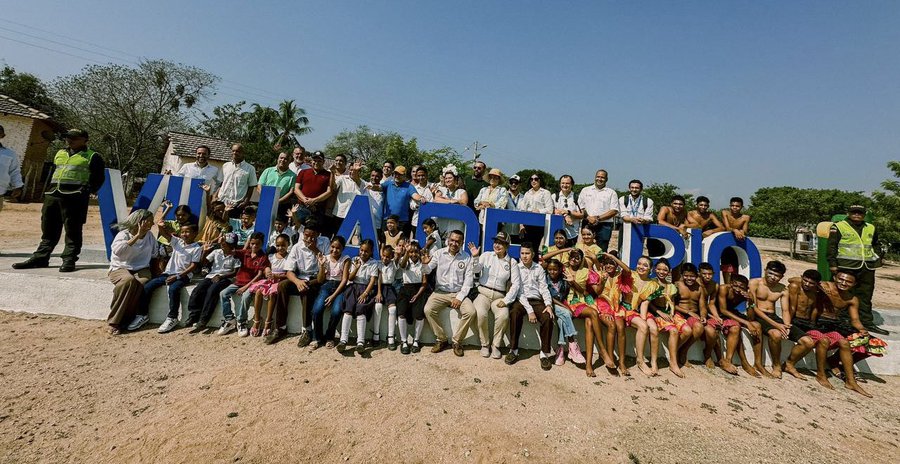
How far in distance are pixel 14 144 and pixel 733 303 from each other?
106 feet

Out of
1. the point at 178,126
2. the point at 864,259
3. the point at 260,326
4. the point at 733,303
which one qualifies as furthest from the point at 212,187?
the point at 178,126

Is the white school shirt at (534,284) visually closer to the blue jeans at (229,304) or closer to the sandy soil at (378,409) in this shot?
the sandy soil at (378,409)

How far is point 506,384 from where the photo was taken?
161 inches

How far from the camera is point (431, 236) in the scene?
5.80 m

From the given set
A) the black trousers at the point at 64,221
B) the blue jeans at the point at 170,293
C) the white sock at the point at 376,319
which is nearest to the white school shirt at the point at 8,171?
the black trousers at the point at 64,221

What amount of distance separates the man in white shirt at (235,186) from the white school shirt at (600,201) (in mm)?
6113

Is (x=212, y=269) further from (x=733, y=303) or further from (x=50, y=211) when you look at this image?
(x=733, y=303)

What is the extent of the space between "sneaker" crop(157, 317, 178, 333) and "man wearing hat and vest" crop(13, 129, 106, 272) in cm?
241

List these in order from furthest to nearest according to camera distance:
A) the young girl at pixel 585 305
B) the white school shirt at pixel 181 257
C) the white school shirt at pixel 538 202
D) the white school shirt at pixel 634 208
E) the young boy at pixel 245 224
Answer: the white school shirt at pixel 538 202
the white school shirt at pixel 634 208
the young boy at pixel 245 224
the white school shirt at pixel 181 257
the young girl at pixel 585 305

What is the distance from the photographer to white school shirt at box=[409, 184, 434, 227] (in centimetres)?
637

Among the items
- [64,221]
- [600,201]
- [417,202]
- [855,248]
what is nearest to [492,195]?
[417,202]

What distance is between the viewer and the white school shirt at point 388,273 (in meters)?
5.14

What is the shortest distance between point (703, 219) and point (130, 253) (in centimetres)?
925

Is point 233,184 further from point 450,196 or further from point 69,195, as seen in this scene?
point 450,196
